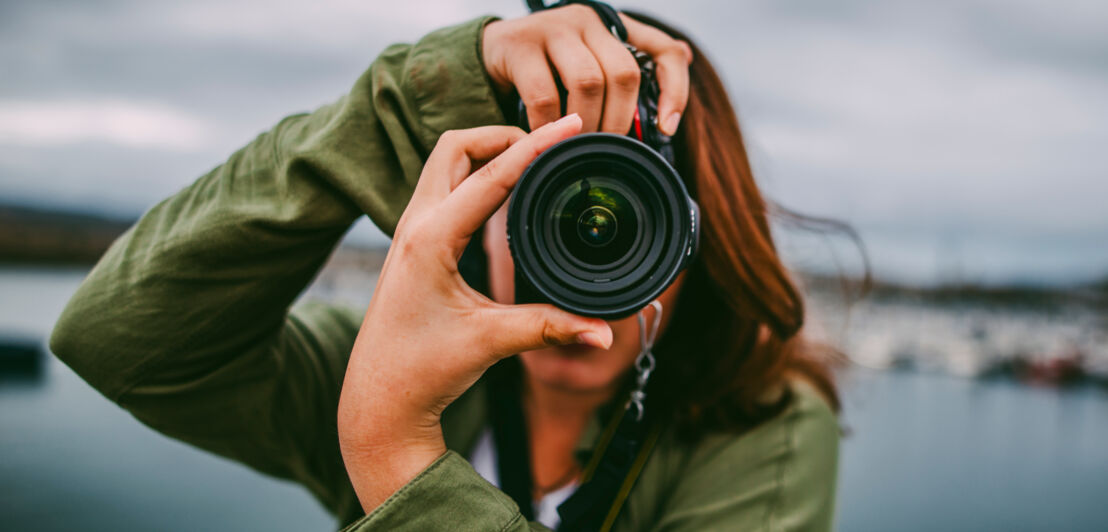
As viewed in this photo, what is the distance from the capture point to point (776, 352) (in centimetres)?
141

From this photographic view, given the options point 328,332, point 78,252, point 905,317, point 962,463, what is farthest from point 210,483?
point 905,317

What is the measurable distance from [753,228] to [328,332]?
0.98 m

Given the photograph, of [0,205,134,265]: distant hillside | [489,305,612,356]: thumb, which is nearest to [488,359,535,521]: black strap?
[489,305,612,356]: thumb

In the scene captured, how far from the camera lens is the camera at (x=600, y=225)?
0.86m

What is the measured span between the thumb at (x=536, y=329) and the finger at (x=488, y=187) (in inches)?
4.6

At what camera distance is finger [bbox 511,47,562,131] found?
0.93 meters

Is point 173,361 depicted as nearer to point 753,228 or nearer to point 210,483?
point 753,228

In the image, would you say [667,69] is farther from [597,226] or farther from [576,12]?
[597,226]

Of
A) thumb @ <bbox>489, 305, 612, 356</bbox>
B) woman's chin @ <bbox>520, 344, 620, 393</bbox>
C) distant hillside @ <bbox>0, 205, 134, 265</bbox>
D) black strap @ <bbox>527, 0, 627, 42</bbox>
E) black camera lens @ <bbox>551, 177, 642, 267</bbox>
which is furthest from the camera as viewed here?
distant hillside @ <bbox>0, 205, 134, 265</bbox>

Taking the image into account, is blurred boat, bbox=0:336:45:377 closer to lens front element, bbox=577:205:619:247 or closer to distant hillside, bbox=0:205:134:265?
distant hillside, bbox=0:205:134:265

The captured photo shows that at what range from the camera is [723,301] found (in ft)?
4.59

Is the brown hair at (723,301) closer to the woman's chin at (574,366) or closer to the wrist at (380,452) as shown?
the woman's chin at (574,366)

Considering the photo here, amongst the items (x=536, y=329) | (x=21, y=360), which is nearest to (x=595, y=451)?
(x=536, y=329)

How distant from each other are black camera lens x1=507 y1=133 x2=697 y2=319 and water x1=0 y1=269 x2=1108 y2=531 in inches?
545
